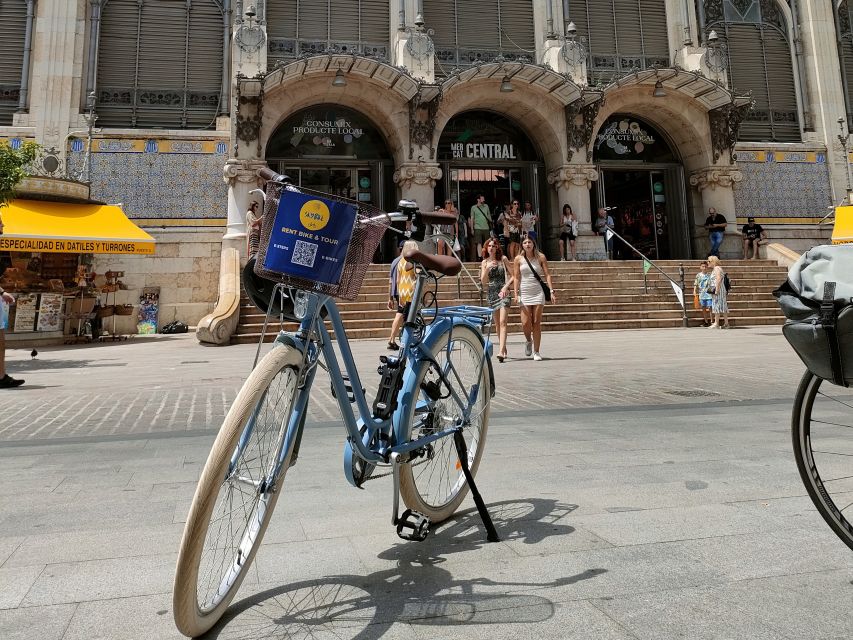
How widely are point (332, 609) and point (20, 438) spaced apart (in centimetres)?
402

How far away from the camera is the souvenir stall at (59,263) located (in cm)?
1481

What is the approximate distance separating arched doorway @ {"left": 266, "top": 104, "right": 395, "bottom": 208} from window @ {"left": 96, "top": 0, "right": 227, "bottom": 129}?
2512 mm

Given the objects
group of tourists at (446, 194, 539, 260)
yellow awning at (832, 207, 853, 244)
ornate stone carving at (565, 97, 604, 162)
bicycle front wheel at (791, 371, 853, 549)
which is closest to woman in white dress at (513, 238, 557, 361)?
bicycle front wheel at (791, 371, 853, 549)

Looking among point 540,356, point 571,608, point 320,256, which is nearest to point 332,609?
point 571,608

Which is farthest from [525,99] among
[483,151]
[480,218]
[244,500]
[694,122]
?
[244,500]

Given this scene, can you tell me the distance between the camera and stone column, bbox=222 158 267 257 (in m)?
18.4

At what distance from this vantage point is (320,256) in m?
1.99

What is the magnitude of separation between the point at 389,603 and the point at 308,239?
1200mm

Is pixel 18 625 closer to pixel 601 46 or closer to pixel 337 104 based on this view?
pixel 337 104

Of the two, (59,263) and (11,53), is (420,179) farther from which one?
(11,53)

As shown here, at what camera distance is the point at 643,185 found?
2297 centimetres

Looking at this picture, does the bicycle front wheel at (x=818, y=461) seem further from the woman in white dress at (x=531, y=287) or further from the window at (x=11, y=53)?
the window at (x=11, y=53)

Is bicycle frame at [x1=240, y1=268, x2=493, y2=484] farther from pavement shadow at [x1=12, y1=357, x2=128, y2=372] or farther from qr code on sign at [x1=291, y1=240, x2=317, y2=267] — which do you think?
pavement shadow at [x1=12, y1=357, x2=128, y2=372]

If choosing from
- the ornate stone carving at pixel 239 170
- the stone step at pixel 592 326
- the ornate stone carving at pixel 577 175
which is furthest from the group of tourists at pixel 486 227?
the ornate stone carving at pixel 239 170
